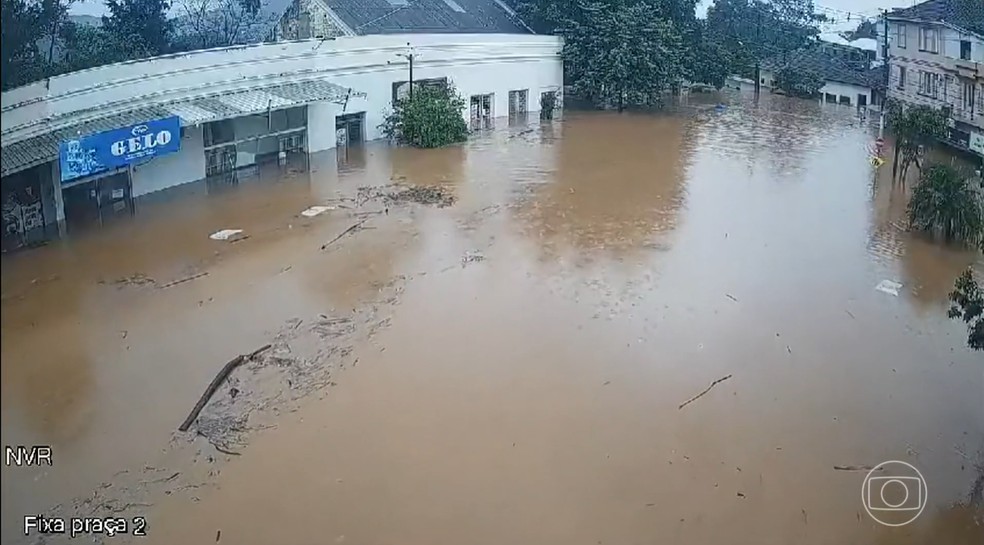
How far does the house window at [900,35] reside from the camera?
81.1 feet

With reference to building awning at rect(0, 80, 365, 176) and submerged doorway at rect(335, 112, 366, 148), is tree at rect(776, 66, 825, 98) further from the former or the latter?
building awning at rect(0, 80, 365, 176)

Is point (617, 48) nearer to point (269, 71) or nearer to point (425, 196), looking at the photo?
point (269, 71)

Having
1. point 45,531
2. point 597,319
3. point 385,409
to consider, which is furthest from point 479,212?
point 45,531

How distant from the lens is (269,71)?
2016cm

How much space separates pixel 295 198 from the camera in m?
17.5

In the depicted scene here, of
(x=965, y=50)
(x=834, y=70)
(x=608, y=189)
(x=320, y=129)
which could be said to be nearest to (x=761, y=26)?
(x=834, y=70)

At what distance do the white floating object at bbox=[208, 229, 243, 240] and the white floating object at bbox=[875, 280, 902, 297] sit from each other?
398 inches

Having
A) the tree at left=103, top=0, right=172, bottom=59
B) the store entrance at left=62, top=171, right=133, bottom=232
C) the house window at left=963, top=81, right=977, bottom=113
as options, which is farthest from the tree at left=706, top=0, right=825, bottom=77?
the store entrance at left=62, top=171, right=133, bottom=232

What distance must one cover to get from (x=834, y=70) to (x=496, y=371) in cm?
2738

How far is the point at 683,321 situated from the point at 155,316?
676 cm

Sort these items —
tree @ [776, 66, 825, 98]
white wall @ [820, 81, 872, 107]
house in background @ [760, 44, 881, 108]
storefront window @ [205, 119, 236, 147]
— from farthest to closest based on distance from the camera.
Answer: tree @ [776, 66, 825, 98] → house in background @ [760, 44, 881, 108] → white wall @ [820, 81, 872, 107] → storefront window @ [205, 119, 236, 147]

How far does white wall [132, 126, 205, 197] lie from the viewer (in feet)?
55.7

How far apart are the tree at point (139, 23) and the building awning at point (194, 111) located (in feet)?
18.7

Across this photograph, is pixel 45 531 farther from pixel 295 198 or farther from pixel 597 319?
pixel 295 198
